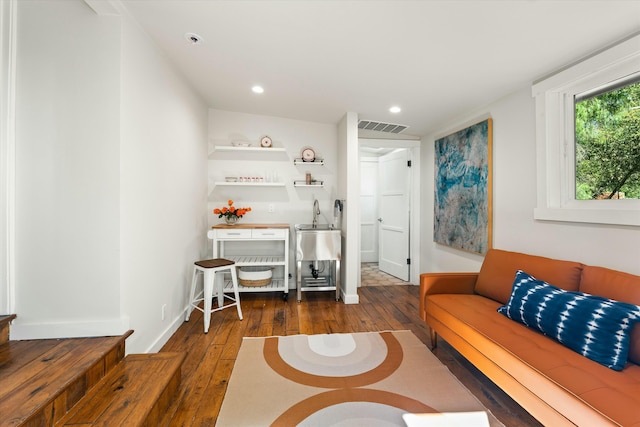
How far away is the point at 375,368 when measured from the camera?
1.99m

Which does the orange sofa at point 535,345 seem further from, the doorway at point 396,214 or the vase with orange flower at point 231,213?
the vase with orange flower at point 231,213

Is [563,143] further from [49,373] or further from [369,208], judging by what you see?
[369,208]

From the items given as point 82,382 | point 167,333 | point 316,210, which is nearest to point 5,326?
point 82,382

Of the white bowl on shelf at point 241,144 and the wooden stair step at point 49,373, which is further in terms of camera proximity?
the white bowl on shelf at point 241,144

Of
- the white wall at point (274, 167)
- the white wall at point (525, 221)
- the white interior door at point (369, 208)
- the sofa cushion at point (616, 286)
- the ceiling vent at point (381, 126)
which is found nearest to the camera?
the sofa cushion at point (616, 286)

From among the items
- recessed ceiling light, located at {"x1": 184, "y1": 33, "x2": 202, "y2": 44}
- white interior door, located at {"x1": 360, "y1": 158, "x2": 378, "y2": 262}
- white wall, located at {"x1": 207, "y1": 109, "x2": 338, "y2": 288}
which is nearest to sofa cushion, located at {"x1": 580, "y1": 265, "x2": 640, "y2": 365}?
white wall, located at {"x1": 207, "y1": 109, "x2": 338, "y2": 288}

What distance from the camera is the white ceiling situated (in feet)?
5.16

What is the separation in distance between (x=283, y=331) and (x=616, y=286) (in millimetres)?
2336

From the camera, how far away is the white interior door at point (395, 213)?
4.25 meters

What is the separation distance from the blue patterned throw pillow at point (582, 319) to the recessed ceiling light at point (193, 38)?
2852 mm

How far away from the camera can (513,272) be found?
84.1 inches

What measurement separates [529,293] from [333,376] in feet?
4.49

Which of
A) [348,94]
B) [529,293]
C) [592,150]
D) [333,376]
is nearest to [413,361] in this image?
[333,376]

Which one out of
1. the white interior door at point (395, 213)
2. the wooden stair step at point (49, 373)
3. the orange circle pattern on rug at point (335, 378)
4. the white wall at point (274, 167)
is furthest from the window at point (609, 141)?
the wooden stair step at point (49, 373)
